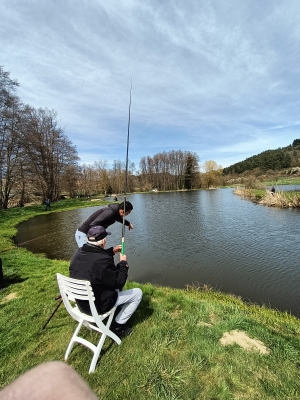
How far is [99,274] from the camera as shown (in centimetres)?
317

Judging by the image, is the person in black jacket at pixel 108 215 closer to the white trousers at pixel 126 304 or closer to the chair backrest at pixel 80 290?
the white trousers at pixel 126 304

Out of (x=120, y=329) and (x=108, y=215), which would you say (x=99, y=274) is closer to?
(x=120, y=329)

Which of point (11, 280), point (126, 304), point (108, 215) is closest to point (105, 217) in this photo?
point (108, 215)

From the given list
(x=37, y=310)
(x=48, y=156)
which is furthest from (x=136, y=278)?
(x=48, y=156)

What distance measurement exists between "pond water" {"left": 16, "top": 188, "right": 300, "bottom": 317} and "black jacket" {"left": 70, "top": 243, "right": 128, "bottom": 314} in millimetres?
4577

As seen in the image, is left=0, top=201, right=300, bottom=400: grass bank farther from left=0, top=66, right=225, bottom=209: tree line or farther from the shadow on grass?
left=0, top=66, right=225, bottom=209: tree line

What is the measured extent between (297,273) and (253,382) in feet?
20.7

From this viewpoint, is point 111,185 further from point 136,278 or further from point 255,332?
point 255,332

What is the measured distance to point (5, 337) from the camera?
4.09 meters

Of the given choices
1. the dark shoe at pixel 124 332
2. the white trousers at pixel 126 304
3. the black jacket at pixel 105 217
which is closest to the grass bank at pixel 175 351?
the dark shoe at pixel 124 332

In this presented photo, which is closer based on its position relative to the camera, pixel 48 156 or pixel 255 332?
pixel 255 332

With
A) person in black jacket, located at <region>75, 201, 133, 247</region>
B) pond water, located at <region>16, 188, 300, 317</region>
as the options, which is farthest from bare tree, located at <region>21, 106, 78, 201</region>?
person in black jacket, located at <region>75, 201, 133, 247</region>

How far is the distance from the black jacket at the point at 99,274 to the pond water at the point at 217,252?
458 centimetres

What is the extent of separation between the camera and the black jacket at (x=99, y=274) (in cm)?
317
